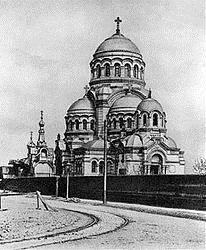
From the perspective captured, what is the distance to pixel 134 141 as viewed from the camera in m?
58.3

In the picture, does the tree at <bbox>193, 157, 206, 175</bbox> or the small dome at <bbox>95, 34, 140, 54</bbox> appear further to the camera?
the small dome at <bbox>95, 34, 140, 54</bbox>

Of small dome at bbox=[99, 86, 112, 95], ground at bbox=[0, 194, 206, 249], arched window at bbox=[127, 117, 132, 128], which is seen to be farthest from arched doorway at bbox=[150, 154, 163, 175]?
ground at bbox=[0, 194, 206, 249]

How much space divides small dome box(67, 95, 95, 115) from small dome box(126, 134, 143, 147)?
10.7m

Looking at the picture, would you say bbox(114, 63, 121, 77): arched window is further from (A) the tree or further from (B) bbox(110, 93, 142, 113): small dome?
(A) the tree

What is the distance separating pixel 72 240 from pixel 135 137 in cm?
4829

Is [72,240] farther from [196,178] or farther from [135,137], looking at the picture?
[135,137]

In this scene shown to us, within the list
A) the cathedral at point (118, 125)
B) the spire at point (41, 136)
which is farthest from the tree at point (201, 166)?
the spire at point (41, 136)

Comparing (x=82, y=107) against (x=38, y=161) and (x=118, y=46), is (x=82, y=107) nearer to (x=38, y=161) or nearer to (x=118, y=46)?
(x=118, y=46)

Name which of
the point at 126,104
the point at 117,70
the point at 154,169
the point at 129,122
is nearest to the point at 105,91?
the point at 117,70

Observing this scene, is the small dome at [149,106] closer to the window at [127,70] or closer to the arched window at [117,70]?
the window at [127,70]

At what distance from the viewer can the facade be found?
72.4m

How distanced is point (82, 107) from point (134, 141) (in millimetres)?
12694

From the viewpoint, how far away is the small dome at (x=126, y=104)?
6450 centimetres

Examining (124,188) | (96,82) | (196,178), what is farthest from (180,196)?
(96,82)
